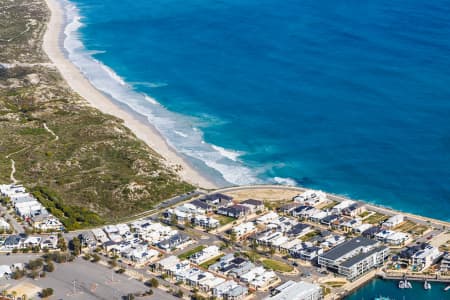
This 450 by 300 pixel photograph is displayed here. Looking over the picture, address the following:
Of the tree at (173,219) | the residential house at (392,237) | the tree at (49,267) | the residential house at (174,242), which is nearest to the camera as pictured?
the tree at (49,267)

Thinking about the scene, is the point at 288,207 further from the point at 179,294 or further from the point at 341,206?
the point at 179,294

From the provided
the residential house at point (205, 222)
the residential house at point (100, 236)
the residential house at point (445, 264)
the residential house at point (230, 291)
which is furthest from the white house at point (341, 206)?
the residential house at point (100, 236)

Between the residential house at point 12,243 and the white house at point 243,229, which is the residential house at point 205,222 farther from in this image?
the residential house at point 12,243

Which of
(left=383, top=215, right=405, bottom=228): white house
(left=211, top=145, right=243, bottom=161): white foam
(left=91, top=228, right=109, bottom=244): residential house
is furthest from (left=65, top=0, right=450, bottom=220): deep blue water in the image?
(left=91, top=228, right=109, bottom=244): residential house

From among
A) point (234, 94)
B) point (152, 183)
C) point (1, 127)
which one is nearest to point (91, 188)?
point (152, 183)

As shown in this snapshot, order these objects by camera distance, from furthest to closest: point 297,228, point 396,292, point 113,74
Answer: point 113,74
point 297,228
point 396,292

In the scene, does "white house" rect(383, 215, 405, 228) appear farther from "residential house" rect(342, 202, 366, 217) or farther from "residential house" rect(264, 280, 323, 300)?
"residential house" rect(264, 280, 323, 300)

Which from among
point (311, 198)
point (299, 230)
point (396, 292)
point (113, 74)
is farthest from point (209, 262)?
point (113, 74)
